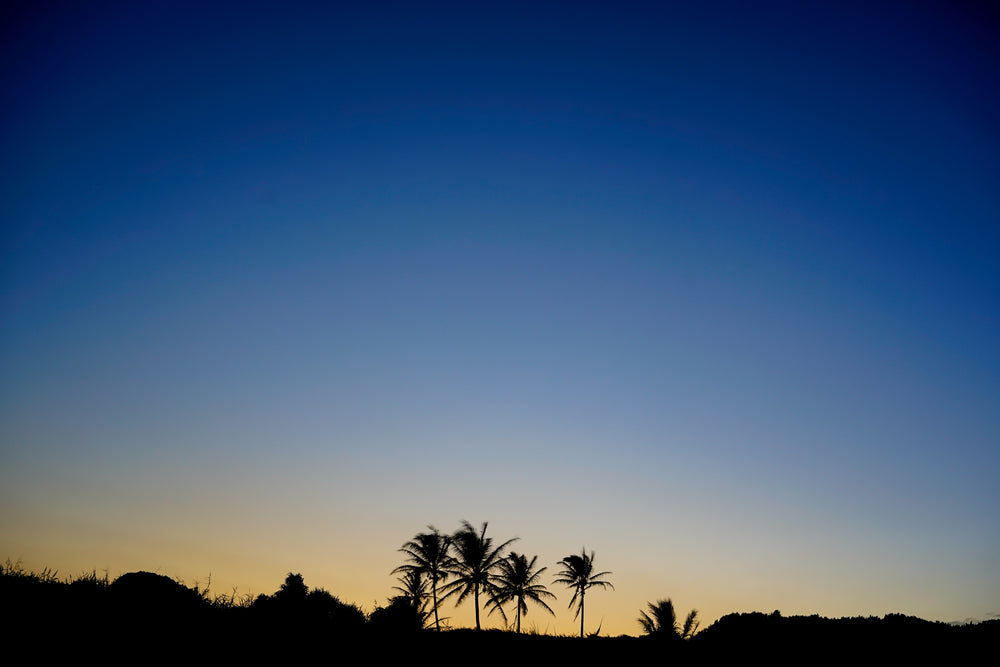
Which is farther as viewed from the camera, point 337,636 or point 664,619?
point 664,619

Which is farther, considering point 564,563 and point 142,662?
point 564,563

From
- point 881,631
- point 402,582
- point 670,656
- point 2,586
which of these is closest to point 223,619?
point 2,586

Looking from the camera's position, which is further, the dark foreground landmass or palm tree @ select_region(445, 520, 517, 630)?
palm tree @ select_region(445, 520, 517, 630)

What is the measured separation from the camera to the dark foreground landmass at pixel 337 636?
9156 mm

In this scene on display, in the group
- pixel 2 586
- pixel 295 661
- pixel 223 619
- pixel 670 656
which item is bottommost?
pixel 670 656

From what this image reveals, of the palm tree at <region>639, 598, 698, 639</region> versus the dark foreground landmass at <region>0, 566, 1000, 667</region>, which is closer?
the dark foreground landmass at <region>0, 566, 1000, 667</region>

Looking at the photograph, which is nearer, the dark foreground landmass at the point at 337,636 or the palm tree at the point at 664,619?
the dark foreground landmass at the point at 337,636

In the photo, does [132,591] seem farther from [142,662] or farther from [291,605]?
[291,605]

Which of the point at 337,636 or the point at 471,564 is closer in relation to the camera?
the point at 337,636

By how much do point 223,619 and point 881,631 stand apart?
20.8m

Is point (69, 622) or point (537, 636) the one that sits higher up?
point (69, 622)

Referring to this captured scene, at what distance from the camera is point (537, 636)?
19.8 meters

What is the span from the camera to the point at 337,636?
12.9 meters

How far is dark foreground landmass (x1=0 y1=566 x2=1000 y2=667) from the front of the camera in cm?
916
